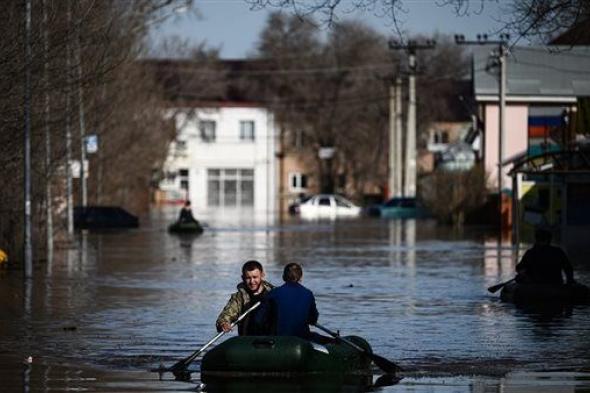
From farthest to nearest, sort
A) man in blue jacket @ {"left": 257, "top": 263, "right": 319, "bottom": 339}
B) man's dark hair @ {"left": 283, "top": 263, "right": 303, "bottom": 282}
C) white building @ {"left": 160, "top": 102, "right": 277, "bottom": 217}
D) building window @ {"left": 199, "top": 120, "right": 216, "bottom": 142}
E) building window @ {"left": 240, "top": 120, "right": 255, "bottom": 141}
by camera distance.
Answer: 1. building window @ {"left": 199, "top": 120, "right": 216, "bottom": 142}
2. building window @ {"left": 240, "top": 120, "right": 255, "bottom": 141}
3. white building @ {"left": 160, "top": 102, "right": 277, "bottom": 217}
4. man's dark hair @ {"left": 283, "top": 263, "right": 303, "bottom": 282}
5. man in blue jacket @ {"left": 257, "top": 263, "right": 319, "bottom": 339}

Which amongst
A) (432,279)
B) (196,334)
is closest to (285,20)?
(432,279)

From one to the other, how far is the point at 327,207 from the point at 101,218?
37.5 metres

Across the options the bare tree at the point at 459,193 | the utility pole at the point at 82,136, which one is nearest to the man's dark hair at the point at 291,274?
the utility pole at the point at 82,136

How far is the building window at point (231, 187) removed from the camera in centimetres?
12912

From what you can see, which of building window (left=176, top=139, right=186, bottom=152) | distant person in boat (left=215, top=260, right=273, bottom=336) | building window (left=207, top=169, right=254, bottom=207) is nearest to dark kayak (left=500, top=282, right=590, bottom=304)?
distant person in boat (left=215, top=260, right=273, bottom=336)

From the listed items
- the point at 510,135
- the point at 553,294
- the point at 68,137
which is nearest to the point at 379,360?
the point at 553,294

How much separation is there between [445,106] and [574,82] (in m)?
54.2

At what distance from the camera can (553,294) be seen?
26484 millimetres

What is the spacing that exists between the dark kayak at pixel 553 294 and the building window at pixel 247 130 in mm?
101531

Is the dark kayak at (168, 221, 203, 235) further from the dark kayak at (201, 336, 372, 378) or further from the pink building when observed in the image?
the dark kayak at (201, 336, 372, 378)

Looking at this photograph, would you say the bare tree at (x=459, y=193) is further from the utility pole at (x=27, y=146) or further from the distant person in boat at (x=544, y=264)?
the distant person in boat at (x=544, y=264)

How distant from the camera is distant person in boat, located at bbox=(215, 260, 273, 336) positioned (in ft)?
55.5

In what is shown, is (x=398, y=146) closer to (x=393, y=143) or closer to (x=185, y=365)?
(x=393, y=143)

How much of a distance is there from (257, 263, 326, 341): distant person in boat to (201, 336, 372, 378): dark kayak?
303mm
